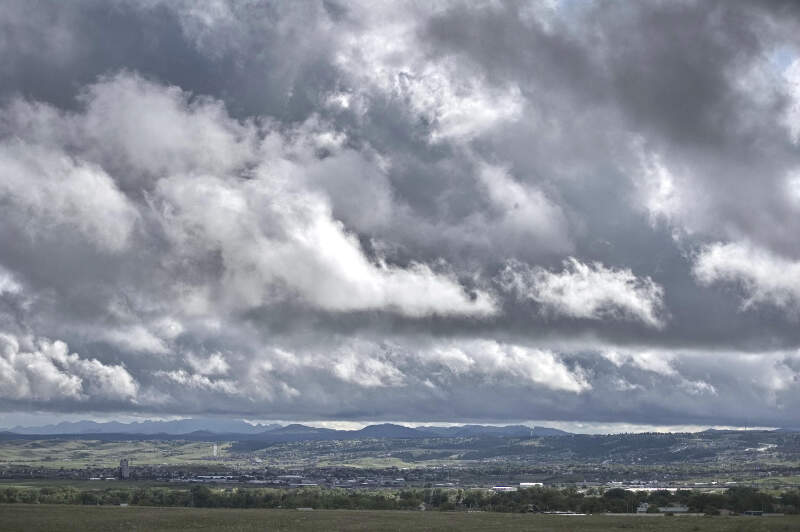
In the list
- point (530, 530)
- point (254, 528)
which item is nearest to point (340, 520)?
point (254, 528)

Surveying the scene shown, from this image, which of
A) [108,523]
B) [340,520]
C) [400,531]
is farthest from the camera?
Result: [340,520]

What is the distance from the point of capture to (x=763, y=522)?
161 meters

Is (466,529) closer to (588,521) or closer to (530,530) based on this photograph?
(530,530)

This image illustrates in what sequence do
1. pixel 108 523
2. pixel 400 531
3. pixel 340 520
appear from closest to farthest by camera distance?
pixel 400 531 < pixel 108 523 < pixel 340 520

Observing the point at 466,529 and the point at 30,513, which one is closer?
the point at 466,529

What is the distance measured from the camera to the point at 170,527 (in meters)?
171

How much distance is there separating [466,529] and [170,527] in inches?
2127

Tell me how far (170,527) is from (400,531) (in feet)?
139

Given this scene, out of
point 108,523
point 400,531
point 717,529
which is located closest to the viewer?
point 717,529

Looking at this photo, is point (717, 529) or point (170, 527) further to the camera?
point (170, 527)

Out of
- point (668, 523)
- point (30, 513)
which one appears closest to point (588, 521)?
point (668, 523)

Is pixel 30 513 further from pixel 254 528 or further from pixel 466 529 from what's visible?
pixel 466 529

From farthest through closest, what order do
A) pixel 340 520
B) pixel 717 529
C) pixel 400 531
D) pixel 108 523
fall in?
pixel 340 520
pixel 108 523
pixel 400 531
pixel 717 529

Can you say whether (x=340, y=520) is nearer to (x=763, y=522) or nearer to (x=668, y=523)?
(x=668, y=523)
